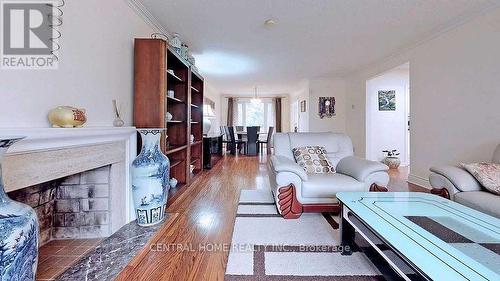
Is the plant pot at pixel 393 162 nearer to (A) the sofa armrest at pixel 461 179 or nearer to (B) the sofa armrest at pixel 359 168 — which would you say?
(B) the sofa armrest at pixel 359 168

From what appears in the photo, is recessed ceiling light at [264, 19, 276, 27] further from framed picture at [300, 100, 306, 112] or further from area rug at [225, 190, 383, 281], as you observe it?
framed picture at [300, 100, 306, 112]

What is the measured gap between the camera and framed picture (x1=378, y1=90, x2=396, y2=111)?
5.86 m

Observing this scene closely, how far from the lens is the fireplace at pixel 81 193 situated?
62.2 inches

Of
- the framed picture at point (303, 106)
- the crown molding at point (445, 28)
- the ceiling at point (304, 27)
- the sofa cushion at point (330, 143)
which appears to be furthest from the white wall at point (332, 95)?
the sofa cushion at point (330, 143)

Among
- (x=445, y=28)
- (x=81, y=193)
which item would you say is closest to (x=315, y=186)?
(x=81, y=193)

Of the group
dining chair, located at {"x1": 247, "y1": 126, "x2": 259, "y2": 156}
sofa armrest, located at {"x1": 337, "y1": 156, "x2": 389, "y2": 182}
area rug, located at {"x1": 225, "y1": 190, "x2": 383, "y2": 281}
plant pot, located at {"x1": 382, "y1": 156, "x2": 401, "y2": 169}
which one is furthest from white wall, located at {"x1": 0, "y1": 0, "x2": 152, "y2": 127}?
plant pot, located at {"x1": 382, "y1": 156, "x2": 401, "y2": 169}

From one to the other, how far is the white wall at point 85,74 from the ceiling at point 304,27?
0.62 m

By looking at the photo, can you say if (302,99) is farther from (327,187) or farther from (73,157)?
(73,157)

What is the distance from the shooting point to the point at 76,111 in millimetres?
1574

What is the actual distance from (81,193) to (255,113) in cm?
899

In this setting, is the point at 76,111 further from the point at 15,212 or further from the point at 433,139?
the point at 433,139

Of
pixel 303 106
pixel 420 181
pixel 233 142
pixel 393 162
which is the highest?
pixel 303 106

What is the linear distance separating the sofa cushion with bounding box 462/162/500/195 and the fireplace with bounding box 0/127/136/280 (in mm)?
3038

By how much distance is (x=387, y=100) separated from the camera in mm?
5883
